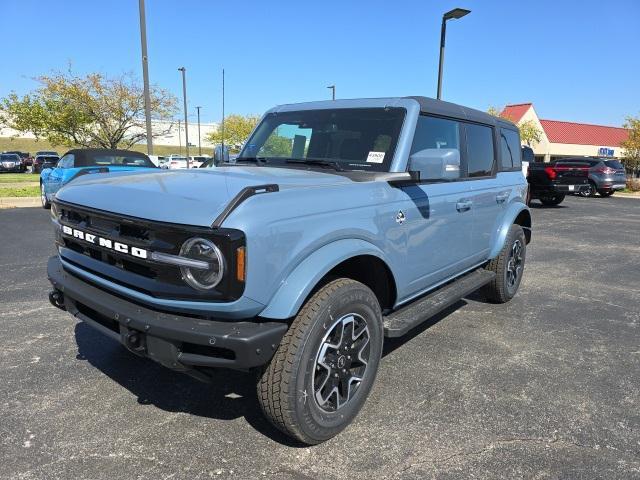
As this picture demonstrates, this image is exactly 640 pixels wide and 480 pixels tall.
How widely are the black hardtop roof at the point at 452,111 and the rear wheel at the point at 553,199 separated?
13.8m

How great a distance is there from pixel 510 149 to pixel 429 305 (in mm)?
2689

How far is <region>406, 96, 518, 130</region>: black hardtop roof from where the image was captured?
3.73 metres

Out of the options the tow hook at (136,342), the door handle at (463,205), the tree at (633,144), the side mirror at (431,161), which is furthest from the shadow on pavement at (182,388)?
the tree at (633,144)

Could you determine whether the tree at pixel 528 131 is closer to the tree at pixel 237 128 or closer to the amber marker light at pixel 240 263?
the tree at pixel 237 128

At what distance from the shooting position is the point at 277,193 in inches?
95.0

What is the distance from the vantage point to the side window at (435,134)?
3598 millimetres

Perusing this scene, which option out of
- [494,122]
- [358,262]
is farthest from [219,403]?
[494,122]

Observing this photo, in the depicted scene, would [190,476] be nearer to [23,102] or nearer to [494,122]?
[494,122]

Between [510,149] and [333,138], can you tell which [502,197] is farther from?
[333,138]

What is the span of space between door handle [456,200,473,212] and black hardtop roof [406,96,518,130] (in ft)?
2.38

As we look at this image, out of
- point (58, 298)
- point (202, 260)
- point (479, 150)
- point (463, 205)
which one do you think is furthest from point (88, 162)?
point (202, 260)

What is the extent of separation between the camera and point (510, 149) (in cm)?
541

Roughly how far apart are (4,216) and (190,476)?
11393 mm

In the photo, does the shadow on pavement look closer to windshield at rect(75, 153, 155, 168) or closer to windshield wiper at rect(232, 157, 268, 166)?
windshield wiper at rect(232, 157, 268, 166)
